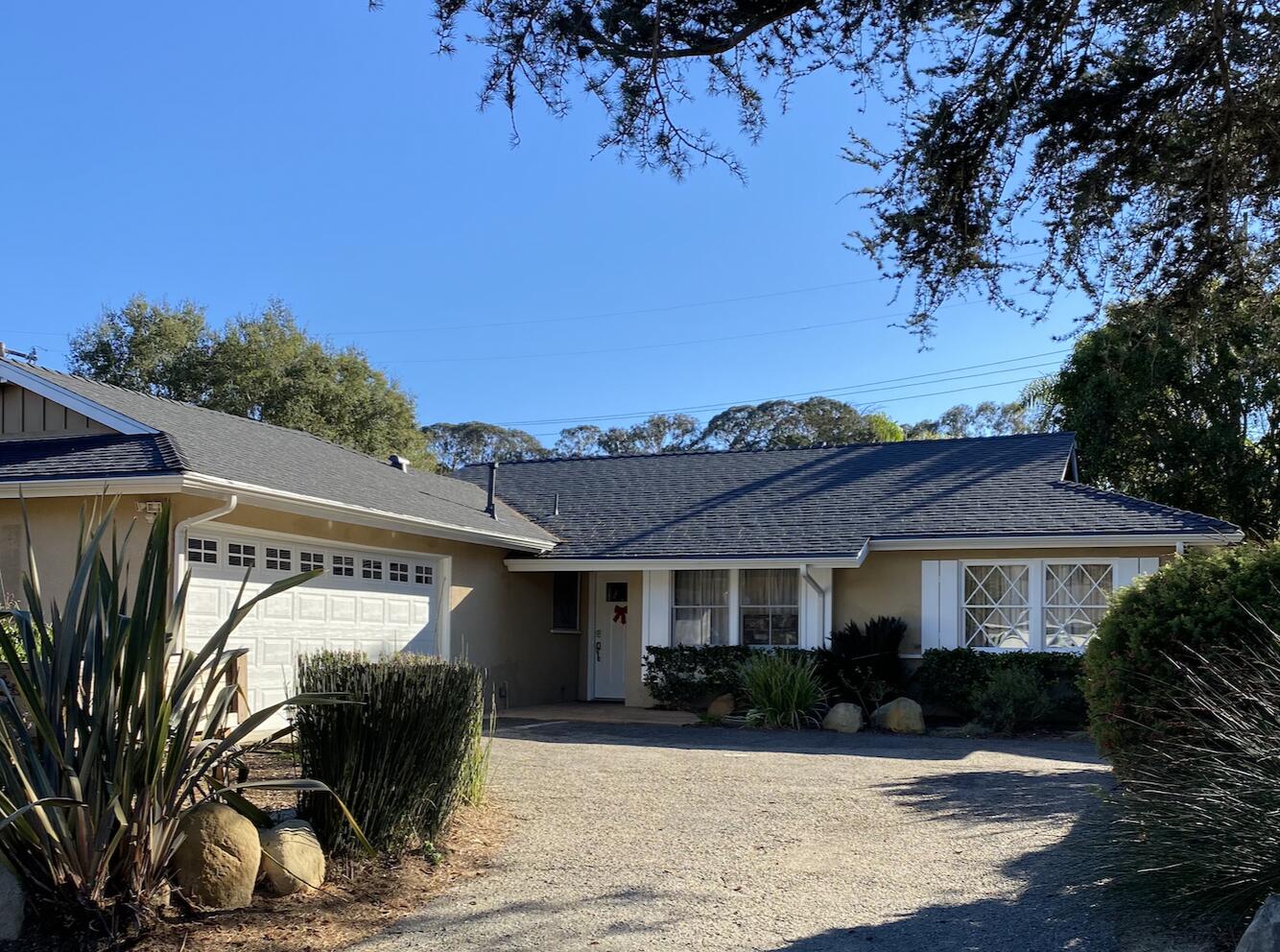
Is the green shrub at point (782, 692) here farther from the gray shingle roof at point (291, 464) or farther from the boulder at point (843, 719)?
the gray shingle roof at point (291, 464)

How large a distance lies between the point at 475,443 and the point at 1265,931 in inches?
2246

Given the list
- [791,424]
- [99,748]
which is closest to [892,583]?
[99,748]

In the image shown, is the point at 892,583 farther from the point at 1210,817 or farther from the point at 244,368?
the point at 244,368

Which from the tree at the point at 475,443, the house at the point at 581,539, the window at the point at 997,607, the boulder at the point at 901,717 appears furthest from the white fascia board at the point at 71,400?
the tree at the point at 475,443

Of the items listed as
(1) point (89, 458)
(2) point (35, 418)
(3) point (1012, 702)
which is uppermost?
(2) point (35, 418)

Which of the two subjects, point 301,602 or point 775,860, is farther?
point 301,602

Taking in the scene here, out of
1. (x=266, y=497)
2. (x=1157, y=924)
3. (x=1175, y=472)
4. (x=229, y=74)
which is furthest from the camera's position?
(x=1175, y=472)

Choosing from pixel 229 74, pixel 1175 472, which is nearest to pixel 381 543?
pixel 229 74

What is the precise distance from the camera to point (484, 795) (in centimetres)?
857

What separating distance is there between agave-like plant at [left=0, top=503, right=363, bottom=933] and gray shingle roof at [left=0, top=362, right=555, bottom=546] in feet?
19.8

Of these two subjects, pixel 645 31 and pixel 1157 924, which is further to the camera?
pixel 645 31

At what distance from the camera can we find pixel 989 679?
1563 cm

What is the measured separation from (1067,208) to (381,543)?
9642 mm

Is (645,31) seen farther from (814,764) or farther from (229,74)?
(229,74)
